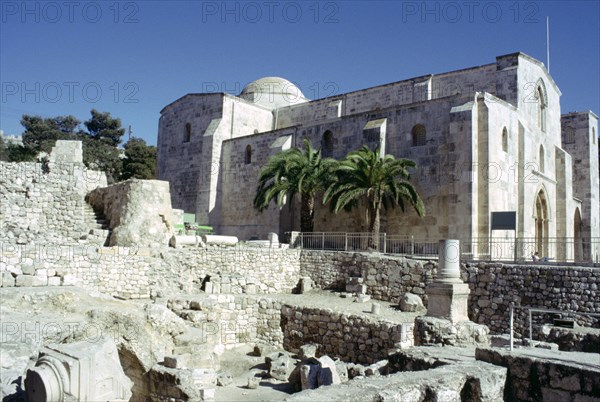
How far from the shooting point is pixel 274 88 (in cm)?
3197

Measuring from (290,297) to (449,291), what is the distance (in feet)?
22.2

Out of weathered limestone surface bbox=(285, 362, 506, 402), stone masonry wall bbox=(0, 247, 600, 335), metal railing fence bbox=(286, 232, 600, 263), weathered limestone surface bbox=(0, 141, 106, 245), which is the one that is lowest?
weathered limestone surface bbox=(285, 362, 506, 402)

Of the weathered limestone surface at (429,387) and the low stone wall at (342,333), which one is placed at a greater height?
the weathered limestone surface at (429,387)

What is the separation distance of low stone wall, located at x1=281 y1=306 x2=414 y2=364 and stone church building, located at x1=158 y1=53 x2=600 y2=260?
6398 millimetres

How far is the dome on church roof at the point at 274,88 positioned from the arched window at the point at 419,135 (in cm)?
1196

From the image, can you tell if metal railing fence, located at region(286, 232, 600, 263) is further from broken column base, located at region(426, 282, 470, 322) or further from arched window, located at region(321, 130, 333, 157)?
broken column base, located at region(426, 282, 470, 322)

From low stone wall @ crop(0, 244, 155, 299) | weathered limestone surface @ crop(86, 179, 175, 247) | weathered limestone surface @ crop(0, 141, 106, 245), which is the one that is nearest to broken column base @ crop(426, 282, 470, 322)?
low stone wall @ crop(0, 244, 155, 299)

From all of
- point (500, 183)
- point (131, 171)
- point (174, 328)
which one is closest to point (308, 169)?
point (500, 183)

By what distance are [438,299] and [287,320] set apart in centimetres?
520

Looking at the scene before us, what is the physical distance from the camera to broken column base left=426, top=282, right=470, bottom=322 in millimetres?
12250

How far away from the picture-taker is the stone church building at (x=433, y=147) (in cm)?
1969

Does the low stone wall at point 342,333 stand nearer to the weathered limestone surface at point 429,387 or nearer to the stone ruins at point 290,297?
the stone ruins at point 290,297

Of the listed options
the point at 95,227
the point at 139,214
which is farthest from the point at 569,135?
the point at 95,227

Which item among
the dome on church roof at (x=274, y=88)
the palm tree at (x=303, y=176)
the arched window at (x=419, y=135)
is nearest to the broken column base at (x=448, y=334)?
the palm tree at (x=303, y=176)
